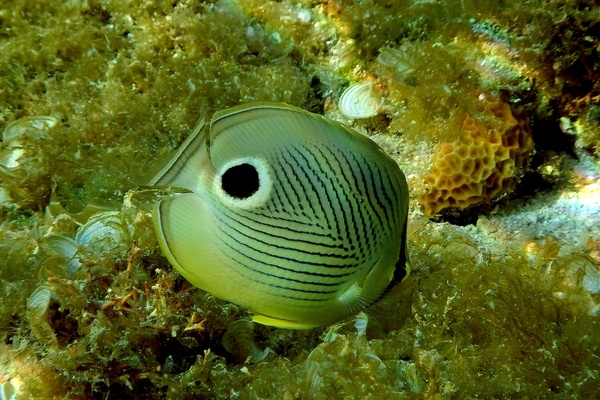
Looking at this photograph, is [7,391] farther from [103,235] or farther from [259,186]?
[259,186]

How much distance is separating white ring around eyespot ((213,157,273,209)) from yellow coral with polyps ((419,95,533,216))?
1.89 meters

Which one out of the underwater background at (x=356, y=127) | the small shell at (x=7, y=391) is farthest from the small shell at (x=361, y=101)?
the small shell at (x=7, y=391)

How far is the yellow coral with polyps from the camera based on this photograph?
2.89m

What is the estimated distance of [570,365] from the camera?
175cm

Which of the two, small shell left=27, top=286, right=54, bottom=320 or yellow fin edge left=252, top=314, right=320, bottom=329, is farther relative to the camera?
small shell left=27, top=286, right=54, bottom=320

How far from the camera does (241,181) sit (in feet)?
4.91

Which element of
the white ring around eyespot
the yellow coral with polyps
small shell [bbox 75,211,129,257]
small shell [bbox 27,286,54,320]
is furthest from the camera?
the yellow coral with polyps

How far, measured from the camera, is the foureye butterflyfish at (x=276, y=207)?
1481mm

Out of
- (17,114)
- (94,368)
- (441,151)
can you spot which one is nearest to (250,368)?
(94,368)

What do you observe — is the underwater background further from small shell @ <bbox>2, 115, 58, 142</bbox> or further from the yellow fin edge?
the yellow fin edge


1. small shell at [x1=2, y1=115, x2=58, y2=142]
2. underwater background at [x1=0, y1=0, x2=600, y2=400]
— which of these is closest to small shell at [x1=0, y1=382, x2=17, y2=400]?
underwater background at [x1=0, y1=0, x2=600, y2=400]

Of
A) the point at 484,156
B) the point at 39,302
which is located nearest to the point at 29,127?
the point at 39,302

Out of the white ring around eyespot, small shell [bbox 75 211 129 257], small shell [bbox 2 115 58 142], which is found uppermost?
small shell [bbox 2 115 58 142]

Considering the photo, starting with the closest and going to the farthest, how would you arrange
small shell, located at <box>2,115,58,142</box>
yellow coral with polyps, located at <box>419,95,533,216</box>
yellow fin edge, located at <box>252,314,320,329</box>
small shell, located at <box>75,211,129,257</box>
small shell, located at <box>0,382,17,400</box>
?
yellow fin edge, located at <box>252,314,320,329</box>, small shell, located at <box>0,382,17,400</box>, small shell, located at <box>75,211,129,257</box>, yellow coral with polyps, located at <box>419,95,533,216</box>, small shell, located at <box>2,115,58,142</box>
